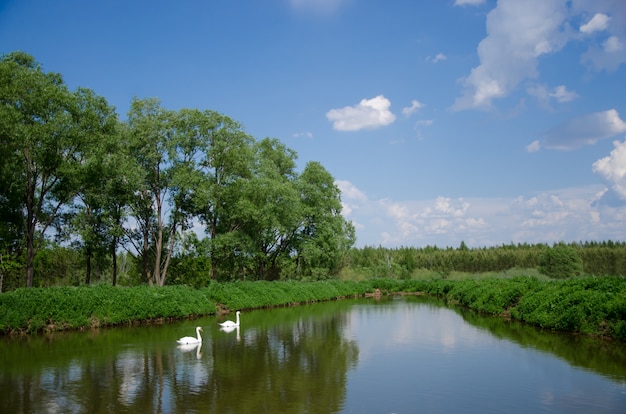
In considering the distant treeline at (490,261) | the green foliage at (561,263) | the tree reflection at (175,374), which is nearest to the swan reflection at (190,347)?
the tree reflection at (175,374)

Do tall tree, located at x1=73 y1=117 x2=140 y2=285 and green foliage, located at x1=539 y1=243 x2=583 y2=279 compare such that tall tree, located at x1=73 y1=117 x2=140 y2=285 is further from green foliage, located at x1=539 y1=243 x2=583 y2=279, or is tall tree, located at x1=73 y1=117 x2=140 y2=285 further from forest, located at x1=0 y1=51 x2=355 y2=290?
green foliage, located at x1=539 y1=243 x2=583 y2=279

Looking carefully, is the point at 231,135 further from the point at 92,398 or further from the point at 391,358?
the point at 92,398

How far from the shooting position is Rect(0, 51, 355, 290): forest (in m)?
30.6

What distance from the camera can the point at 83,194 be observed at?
3762 cm

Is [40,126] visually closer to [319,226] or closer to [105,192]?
[105,192]

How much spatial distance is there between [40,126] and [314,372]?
2317 centimetres

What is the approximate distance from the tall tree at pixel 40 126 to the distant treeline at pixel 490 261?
168ft

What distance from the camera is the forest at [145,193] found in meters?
30.9

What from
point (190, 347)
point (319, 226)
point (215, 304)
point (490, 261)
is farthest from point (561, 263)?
point (190, 347)

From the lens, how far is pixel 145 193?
4228 centimetres

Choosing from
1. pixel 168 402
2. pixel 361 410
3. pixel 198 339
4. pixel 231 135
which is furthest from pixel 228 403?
pixel 231 135

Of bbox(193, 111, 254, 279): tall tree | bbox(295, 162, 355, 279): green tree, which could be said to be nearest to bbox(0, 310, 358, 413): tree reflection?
bbox(193, 111, 254, 279): tall tree

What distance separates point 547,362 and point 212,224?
3552 centimetres

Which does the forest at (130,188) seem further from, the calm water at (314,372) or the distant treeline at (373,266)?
the calm water at (314,372)
